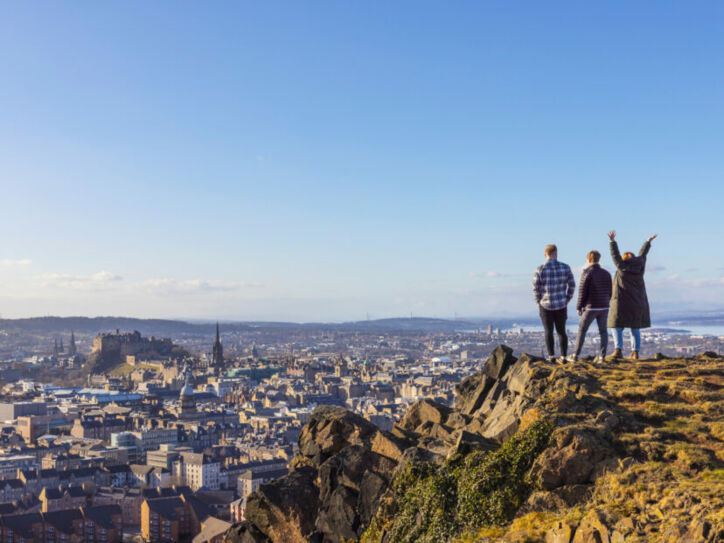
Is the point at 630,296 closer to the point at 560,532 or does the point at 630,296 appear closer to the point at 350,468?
the point at 350,468

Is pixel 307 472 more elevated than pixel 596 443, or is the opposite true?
pixel 596 443

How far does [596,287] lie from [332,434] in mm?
6926

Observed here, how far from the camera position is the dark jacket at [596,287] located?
19266mm

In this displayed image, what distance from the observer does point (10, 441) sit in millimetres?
128500

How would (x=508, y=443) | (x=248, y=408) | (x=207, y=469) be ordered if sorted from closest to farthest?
(x=508, y=443) → (x=207, y=469) → (x=248, y=408)

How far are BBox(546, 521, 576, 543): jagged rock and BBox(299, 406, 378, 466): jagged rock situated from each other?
23.5 ft

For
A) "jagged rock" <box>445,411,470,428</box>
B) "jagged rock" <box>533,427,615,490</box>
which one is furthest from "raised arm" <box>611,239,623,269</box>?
"jagged rock" <box>533,427,615,490</box>

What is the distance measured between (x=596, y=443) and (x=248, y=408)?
15081 centimetres

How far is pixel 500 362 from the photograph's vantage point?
21.7m

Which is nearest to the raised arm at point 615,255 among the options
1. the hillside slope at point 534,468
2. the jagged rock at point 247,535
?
the hillside slope at point 534,468

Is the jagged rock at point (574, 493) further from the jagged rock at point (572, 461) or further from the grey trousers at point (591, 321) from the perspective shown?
the grey trousers at point (591, 321)

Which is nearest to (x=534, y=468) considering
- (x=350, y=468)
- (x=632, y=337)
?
(x=350, y=468)

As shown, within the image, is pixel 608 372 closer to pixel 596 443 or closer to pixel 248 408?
pixel 596 443

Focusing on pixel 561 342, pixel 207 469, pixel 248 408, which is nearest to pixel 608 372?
pixel 561 342
